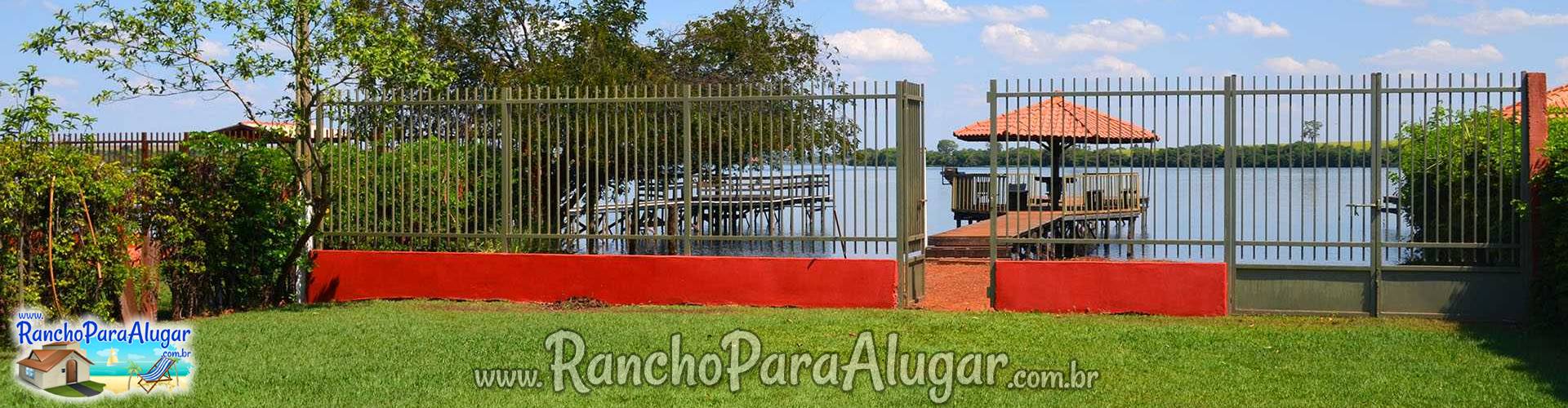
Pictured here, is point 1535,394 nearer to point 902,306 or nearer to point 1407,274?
point 1407,274

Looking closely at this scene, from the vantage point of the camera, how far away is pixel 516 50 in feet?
71.2

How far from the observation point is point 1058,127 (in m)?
17.6

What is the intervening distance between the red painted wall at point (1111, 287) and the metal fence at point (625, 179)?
0.94m

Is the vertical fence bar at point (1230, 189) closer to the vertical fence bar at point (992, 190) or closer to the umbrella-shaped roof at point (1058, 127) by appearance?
the umbrella-shaped roof at point (1058, 127)

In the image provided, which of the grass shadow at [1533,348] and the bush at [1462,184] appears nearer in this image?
the grass shadow at [1533,348]

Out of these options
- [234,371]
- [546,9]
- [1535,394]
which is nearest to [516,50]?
[546,9]

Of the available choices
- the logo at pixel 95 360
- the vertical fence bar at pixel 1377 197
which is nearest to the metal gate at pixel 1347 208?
the vertical fence bar at pixel 1377 197

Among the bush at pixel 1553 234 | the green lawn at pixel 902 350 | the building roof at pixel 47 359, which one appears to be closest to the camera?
the green lawn at pixel 902 350

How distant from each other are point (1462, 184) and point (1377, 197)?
24.6 inches

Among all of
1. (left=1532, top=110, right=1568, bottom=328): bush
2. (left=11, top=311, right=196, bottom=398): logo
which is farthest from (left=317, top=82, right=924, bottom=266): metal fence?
(left=1532, top=110, right=1568, bottom=328): bush

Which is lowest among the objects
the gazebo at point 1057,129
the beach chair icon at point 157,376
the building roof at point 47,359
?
the beach chair icon at point 157,376

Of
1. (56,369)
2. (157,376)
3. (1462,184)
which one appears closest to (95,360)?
Answer: (56,369)

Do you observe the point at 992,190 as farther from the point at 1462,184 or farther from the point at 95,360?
the point at 95,360

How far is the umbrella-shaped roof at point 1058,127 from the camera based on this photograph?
11870 millimetres
